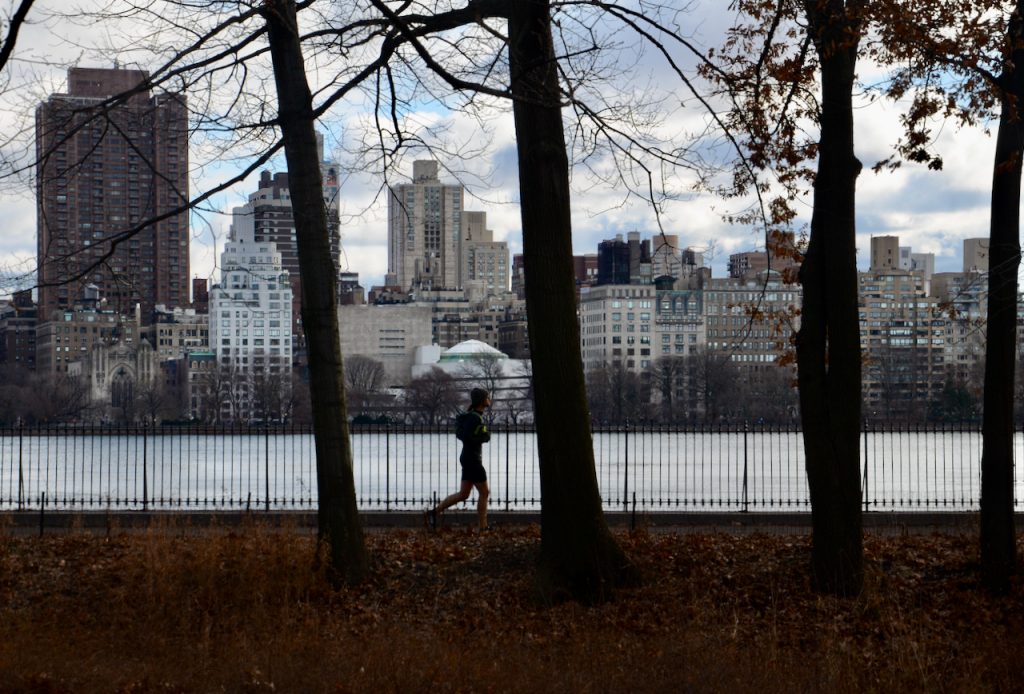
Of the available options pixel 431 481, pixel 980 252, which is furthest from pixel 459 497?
pixel 431 481

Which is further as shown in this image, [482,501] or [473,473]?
[473,473]

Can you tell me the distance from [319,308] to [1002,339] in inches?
268

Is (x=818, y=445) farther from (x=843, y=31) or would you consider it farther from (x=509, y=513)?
(x=509, y=513)

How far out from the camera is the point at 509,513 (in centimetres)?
1950

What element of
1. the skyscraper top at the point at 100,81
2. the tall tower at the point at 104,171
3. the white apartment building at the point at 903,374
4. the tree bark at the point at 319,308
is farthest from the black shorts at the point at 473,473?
the white apartment building at the point at 903,374

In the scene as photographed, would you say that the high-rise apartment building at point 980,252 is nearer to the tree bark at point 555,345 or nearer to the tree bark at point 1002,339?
the tree bark at point 1002,339

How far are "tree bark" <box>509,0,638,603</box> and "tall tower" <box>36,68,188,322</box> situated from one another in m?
3.48

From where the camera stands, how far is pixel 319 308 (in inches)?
545

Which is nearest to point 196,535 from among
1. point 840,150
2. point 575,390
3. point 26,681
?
point 575,390

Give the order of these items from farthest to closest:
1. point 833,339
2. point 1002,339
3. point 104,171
Result: point 104,171 < point 1002,339 < point 833,339

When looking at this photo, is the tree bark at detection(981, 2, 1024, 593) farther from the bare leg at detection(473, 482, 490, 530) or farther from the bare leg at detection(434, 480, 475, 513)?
the bare leg at detection(434, 480, 475, 513)

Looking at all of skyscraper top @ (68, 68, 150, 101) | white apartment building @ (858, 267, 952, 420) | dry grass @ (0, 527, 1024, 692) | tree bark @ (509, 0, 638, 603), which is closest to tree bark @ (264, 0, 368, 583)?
dry grass @ (0, 527, 1024, 692)

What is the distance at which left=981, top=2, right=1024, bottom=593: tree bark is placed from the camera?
538 inches

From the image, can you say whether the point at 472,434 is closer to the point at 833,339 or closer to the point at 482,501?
the point at 482,501
